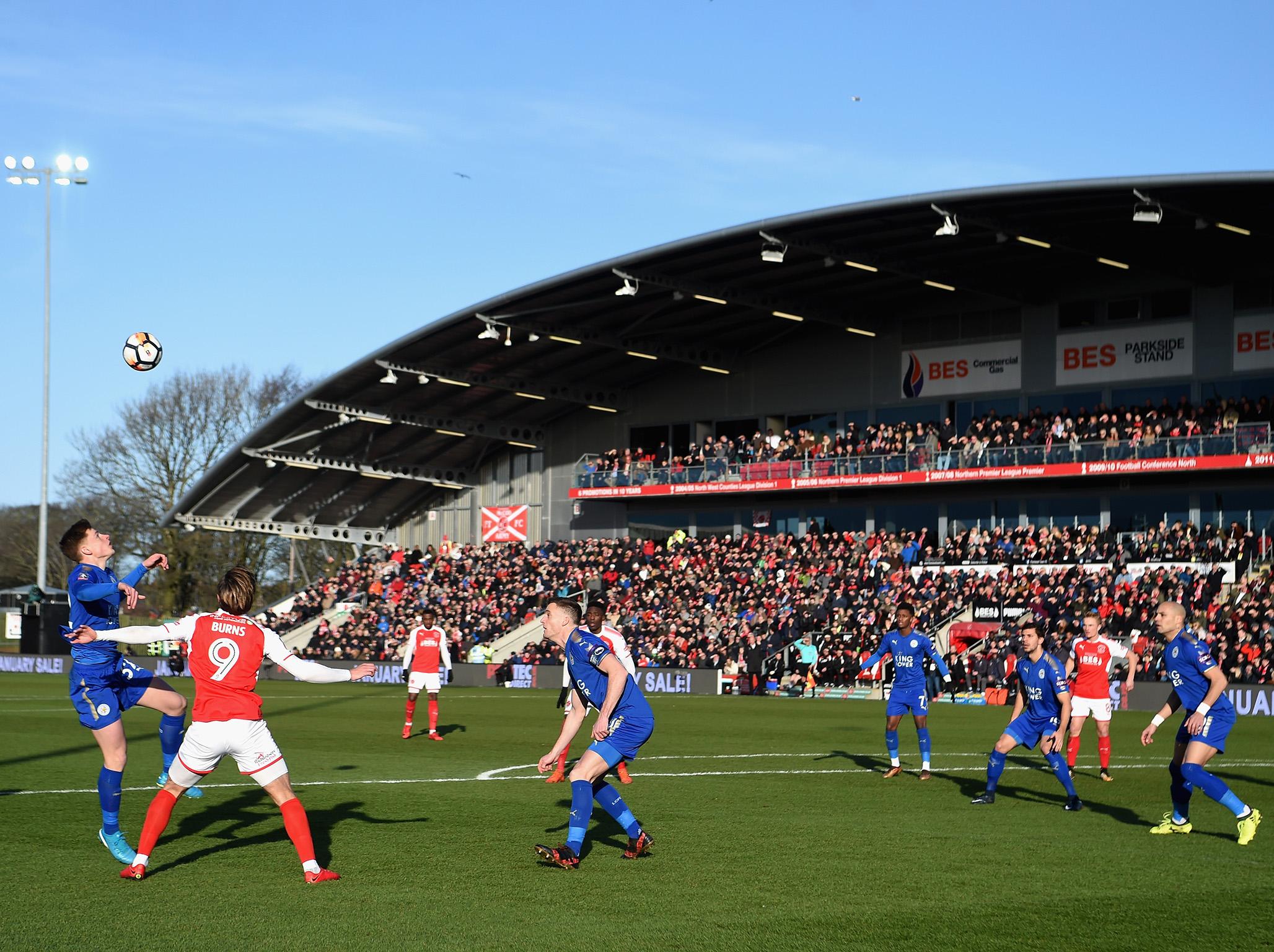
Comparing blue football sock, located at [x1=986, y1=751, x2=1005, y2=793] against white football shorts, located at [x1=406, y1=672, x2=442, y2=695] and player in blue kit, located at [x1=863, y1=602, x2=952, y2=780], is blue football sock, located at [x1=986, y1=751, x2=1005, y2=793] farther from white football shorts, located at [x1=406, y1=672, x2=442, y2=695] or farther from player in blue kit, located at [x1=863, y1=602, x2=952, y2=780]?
white football shorts, located at [x1=406, y1=672, x2=442, y2=695]

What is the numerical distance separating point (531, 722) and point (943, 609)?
19.4 meters

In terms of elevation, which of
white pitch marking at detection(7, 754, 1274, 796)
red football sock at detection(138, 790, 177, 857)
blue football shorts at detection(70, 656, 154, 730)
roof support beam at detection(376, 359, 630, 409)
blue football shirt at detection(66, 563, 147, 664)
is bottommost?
white pitch marking at detection(7, 754, 1274, 796)

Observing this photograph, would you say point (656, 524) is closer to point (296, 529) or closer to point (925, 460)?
point (925, 460)

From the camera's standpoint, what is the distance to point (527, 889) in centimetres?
875

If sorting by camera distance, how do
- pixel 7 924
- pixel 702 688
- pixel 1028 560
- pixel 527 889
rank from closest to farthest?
1. pixel 7 924
2. pixel 527 889
3. pixel 702 688
4. pixel 1028 560

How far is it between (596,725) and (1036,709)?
19.8ft

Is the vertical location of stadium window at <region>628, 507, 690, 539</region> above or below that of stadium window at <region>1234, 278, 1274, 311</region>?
below

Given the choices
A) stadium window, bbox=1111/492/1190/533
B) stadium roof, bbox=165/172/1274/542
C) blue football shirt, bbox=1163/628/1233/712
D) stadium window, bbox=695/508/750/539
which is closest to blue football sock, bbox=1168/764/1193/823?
blue football shirt, bbox=1163/628/1233/712

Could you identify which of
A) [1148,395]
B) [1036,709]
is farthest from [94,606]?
[1148,395]

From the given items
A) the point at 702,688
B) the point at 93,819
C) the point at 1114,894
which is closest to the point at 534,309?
the point at 702,688

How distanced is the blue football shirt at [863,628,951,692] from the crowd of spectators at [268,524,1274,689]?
61.2 feet

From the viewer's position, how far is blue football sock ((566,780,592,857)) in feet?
30.8

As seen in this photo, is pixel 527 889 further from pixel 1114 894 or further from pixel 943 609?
pixel 943 609

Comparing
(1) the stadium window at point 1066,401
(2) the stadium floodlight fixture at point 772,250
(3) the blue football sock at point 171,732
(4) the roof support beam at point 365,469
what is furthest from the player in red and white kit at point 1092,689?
(4) the roof support beam at point 365,469
